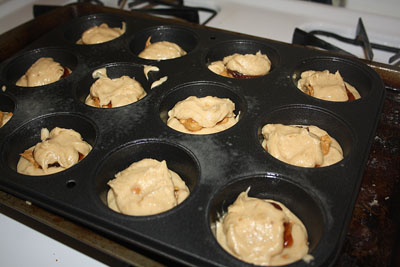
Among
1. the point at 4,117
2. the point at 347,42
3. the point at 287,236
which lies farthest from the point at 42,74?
the point at 347,42

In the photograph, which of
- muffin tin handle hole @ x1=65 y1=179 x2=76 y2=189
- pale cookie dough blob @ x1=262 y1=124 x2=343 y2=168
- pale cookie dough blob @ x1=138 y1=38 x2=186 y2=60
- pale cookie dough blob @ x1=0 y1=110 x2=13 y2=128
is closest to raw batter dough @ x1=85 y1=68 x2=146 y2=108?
pale cookie dough blob @ x1=138 y1=38 x2=186 y2=60

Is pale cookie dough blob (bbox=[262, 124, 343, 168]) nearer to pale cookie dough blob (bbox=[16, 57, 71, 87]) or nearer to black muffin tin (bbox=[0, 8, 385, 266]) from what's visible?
black muffin tin (bbox=[0, 8, 385, 266])

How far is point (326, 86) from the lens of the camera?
1932mm

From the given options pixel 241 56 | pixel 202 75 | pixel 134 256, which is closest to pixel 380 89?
pixel 241 56

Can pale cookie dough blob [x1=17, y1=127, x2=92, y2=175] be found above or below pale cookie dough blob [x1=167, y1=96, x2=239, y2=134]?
below

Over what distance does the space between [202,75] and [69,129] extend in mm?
769

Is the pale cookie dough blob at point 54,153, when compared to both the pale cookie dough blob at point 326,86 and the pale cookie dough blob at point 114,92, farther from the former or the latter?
the pale cookie dough blob at point 326,86

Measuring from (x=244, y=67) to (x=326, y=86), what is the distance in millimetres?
473

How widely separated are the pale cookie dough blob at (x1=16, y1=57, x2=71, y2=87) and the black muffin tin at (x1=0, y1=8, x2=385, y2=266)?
0.37 ft

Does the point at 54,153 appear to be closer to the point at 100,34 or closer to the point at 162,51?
the point at 162,51

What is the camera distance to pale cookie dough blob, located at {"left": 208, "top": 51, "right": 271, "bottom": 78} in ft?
6.97

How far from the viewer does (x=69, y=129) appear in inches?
75.0

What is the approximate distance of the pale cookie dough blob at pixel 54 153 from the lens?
5.67ft

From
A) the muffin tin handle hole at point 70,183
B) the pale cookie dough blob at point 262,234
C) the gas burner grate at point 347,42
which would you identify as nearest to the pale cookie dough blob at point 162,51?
the gas burner grate at point 347,42
